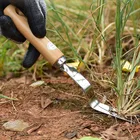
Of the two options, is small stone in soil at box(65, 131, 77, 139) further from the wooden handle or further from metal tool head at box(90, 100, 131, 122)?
the wooden handle

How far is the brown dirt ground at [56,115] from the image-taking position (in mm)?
1297

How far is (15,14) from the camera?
4.75ft

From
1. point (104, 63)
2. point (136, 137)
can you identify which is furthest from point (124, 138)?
point (104, 63)

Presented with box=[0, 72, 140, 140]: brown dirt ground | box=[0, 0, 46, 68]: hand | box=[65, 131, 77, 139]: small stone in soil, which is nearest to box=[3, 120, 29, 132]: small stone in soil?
box=[0, 72, 140, 140]: brown dirt ground

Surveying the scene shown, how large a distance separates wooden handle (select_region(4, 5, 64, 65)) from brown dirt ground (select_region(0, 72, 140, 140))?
0.19 meters

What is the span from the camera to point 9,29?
1463 millimetres

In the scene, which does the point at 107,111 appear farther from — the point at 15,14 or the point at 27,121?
the point at 15,14

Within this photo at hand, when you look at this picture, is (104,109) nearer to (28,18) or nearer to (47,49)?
(47,49)

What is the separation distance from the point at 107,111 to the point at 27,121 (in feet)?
0.97

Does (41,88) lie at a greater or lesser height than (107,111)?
greater

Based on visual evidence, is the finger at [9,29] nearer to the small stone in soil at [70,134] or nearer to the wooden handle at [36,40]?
the wooden handle at [36,40]

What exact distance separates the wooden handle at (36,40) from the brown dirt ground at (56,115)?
19 cm

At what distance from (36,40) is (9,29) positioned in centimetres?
12

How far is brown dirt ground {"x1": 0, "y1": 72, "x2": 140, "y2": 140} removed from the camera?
1297 millimetres
